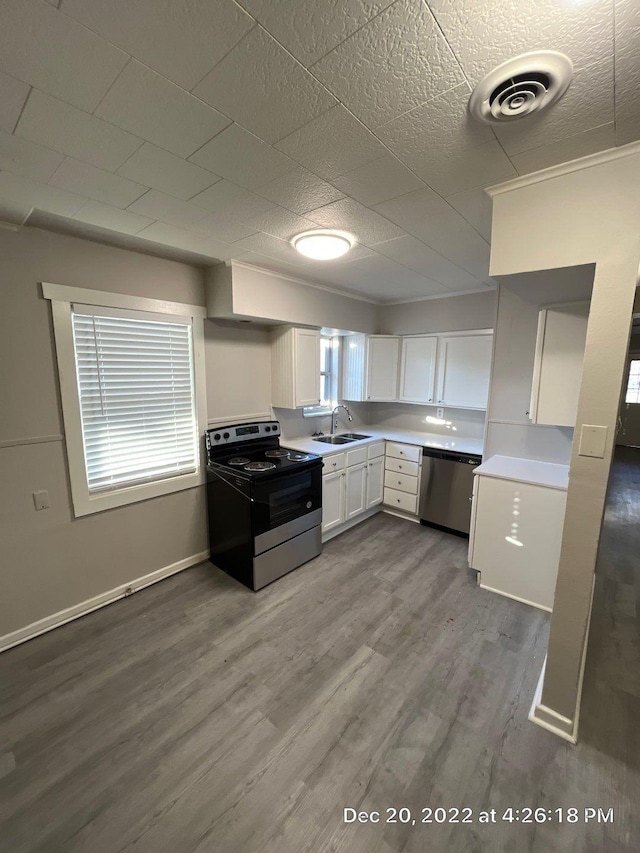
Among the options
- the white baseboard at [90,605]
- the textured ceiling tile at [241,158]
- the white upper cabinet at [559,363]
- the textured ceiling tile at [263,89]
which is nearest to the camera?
the textured ceiling tile at [263,89]

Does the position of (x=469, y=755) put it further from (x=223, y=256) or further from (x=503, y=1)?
(x=223, y=256)

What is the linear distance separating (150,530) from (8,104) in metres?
2.49

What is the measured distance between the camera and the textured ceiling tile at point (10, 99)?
40.1 inches

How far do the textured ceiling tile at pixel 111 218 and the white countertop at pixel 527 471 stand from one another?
2.79 meters

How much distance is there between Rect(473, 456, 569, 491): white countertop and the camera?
2.41 meters

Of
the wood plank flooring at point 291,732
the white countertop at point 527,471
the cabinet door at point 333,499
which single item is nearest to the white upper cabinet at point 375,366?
the cabinet door at point 333,499

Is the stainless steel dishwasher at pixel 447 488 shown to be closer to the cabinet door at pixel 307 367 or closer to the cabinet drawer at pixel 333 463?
the cabinet drawer at pixel 333 463

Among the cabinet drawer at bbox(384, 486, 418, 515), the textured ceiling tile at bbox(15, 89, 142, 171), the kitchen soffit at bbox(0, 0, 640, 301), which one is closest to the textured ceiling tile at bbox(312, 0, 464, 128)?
the kitchen soffit at bbox(0, 0, 640, 301)

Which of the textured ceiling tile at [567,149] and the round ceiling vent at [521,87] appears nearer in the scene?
the round ceiling vent at [521,87]

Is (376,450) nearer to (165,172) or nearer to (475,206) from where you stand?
(475,206)

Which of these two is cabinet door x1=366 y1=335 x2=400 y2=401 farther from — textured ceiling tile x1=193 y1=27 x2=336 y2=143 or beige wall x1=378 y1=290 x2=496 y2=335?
textured ceiling tile x1=193 y1=27 x2=336 y2=143

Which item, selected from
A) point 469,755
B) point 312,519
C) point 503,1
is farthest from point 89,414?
point 469,755

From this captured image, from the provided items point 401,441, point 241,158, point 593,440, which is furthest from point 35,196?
point 401,441

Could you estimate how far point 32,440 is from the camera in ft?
6.96
